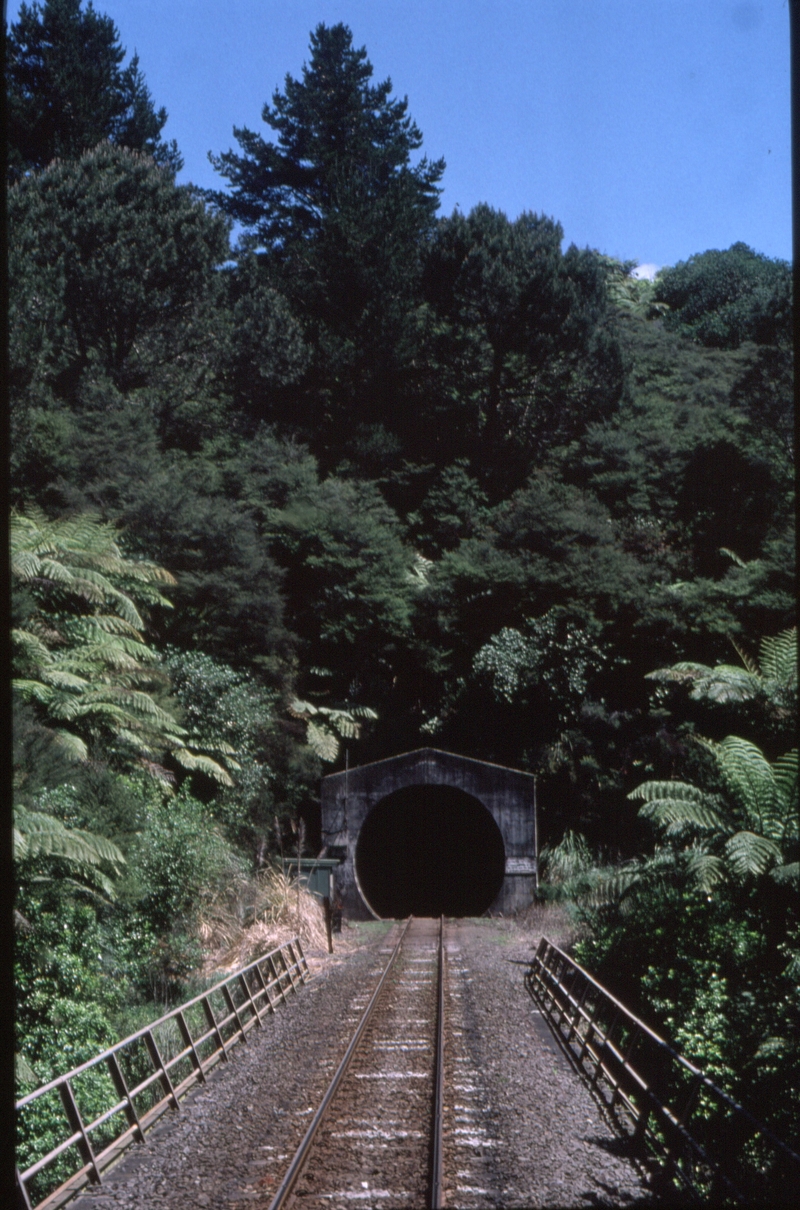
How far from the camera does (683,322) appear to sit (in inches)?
2459

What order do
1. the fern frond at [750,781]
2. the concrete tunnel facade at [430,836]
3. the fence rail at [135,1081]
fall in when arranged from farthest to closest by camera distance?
the concrete tunnel facade at [430,836]
the fern frond at [750,781]
the fence rail at [135,1081]

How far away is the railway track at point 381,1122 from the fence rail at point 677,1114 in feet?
5.40

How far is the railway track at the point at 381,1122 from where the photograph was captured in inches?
282

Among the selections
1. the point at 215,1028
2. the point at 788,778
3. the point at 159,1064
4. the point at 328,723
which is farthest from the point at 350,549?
the point at 159,1064

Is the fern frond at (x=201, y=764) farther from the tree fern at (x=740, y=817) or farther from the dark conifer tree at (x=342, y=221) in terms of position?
the dark conifer tree at (x=342, y=221)

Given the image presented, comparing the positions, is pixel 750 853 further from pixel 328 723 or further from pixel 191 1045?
pixel 328 723

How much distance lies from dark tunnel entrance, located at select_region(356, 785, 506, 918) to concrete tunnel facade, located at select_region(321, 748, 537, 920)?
3cm

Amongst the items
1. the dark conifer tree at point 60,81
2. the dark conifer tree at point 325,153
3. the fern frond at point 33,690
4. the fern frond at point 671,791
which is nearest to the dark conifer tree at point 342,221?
the dark conifer tree at point 325,153

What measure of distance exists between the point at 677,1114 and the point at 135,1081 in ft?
24.7

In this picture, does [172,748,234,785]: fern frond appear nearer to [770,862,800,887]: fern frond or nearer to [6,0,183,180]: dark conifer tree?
[770,862,800,887]: fern frond

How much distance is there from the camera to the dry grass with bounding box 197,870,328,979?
58.0 ft

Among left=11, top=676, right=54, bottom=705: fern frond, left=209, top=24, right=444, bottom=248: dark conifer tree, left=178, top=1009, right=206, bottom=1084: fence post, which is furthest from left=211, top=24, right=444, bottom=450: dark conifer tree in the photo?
left=178, top=1009, right=206, bottom=1084: fence post

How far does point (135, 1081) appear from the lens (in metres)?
13.3

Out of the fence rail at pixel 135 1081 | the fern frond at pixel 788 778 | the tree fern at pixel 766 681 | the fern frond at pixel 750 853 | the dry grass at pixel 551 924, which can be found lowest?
the dry grass at pixel 551 924
